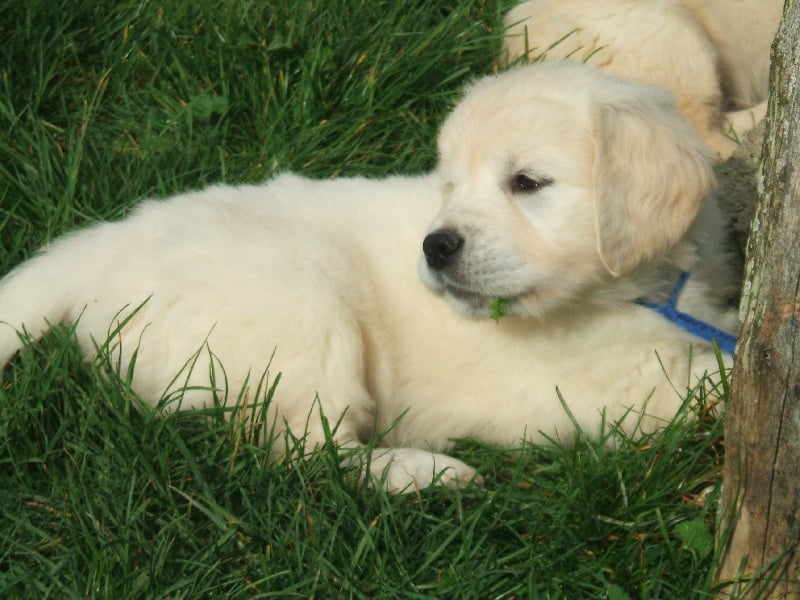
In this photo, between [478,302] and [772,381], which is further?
[478,302]

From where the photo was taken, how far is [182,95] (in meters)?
4.31

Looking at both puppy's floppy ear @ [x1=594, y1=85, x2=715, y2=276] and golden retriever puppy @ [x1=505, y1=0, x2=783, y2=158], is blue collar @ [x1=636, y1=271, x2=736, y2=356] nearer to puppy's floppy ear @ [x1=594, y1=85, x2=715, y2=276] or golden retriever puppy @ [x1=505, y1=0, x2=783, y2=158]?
puppy's floppy ear @ [x1=594, y1=85, x2=715, y2=276]

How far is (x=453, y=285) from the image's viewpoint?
2.92 meters

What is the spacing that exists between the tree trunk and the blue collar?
71 cm

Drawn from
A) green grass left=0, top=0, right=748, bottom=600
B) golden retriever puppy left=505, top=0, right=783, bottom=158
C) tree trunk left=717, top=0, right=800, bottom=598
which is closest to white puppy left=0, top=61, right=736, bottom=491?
green grass left=0, top=0, right=748, bottom=600

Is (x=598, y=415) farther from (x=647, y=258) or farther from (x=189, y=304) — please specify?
(x=189, y=304)

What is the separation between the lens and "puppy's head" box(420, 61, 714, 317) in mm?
2775

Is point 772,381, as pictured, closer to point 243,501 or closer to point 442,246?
point 442,246

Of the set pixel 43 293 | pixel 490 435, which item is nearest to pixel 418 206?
pixel 490 435

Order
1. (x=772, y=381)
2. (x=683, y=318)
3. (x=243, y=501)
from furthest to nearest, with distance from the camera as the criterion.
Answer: (x=683, y=318)
(x=243, y=501)
(x=772, y=381)

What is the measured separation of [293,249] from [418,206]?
18.1 inches

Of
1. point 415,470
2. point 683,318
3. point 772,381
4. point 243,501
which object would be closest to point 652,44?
point 683,318

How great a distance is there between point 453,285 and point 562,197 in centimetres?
38

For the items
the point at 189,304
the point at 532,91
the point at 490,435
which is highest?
the point at 532,91
